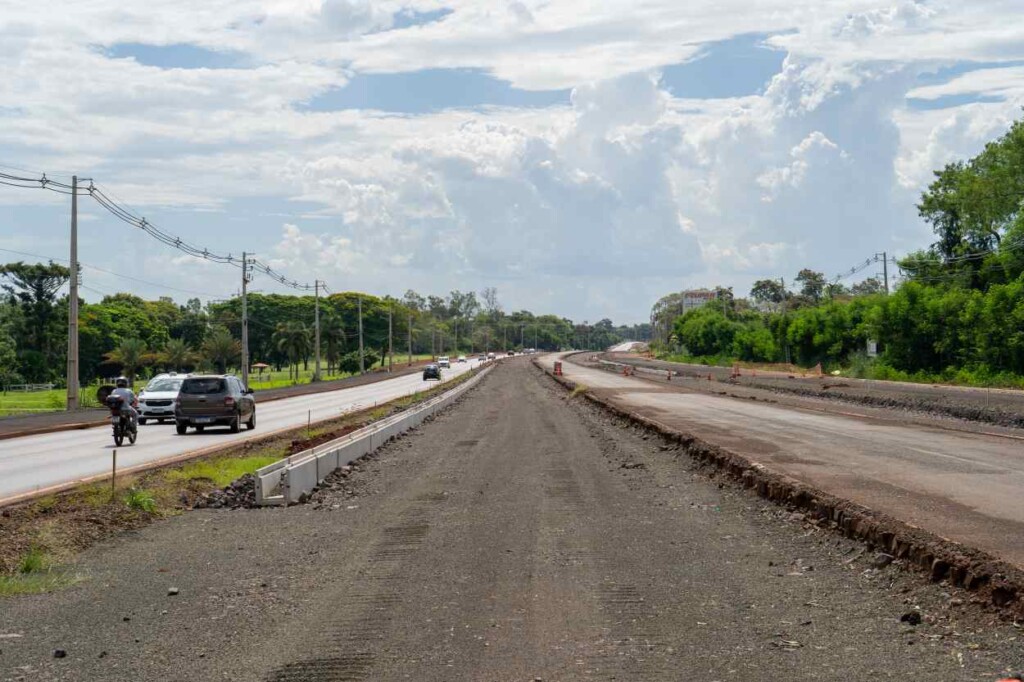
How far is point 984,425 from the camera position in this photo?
1265 inches

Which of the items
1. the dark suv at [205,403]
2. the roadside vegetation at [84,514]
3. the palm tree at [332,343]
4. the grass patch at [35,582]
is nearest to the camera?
the grass patch at [35,582]

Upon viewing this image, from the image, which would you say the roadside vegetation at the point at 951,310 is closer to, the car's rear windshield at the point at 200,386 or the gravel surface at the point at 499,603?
the car's rear windshield at the point at 200,386

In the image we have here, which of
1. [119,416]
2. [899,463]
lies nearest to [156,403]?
[119,416]

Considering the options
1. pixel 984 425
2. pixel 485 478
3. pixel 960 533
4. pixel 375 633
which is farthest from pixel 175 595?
pixel 984 425

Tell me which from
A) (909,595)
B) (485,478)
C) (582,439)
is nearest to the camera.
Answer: (909,595)

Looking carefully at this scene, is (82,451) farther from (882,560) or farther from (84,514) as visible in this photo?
(882,560)

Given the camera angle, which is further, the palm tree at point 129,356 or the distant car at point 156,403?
the palm tree at point 129,356

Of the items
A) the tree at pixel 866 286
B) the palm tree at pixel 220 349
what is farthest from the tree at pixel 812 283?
the palm tree at pixel 220 349

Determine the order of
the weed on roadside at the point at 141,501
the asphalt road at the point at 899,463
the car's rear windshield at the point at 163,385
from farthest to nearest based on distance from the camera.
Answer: the car's rear windshield at the point at 163,385 < the weed on roadside at the point at 141,501 < the asphalt road at the point at 899,463

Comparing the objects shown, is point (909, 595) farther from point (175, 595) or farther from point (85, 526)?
point (85, 526)

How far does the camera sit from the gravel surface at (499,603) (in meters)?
7.12

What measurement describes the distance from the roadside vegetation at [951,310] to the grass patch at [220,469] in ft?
133

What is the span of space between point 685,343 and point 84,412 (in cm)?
11534

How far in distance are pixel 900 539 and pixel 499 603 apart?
4.46 metres
